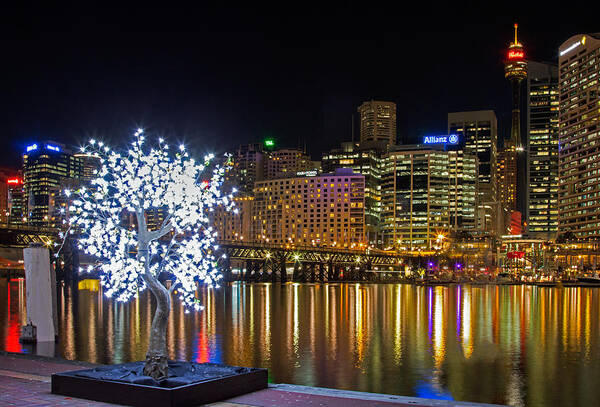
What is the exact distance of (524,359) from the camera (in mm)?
37000

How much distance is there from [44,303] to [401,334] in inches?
1068

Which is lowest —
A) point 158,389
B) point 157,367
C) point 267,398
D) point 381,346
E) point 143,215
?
point 381,346

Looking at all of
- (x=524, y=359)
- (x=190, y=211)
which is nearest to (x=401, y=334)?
(x=524, y=359)

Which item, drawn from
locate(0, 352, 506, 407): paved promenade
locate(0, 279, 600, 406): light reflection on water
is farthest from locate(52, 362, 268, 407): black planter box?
locate(0, 279, 600, 406): light reflection on water

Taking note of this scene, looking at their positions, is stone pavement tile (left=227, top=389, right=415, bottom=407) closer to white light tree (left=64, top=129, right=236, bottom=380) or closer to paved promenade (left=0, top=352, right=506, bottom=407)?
paved promenade (left=0, top=352, right=506, bottom=407)

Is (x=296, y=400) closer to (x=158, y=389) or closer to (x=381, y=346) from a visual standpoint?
(x=158, y=389)

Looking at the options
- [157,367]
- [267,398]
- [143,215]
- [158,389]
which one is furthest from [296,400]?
[143,215]

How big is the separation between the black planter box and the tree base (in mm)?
438

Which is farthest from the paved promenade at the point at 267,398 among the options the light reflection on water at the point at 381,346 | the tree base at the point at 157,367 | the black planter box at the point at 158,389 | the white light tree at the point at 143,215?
the light reflection on water at the point at 381,346

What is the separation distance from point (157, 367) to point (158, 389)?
2.42m

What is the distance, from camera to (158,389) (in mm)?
15586

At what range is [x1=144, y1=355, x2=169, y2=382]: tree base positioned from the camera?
17.9 m

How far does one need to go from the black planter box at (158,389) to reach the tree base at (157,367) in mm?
438

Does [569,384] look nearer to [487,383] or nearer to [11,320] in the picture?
[487,383]
